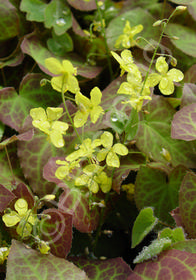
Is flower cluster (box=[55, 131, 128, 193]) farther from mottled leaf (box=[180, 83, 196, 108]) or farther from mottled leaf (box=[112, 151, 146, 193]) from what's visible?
mottled leaf (box=[180, 83, 196, 108])

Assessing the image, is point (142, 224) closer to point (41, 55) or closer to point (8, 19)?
point (41, 55)

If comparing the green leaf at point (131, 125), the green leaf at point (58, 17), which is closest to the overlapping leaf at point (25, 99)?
the green leaf at point (58, 17)

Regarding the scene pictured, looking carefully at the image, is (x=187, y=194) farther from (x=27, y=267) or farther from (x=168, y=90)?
(x=27, y=267)

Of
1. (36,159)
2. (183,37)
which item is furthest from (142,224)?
(183,37)

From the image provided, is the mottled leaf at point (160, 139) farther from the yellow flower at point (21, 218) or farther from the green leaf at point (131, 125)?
the yellow flower at point (21, 218)

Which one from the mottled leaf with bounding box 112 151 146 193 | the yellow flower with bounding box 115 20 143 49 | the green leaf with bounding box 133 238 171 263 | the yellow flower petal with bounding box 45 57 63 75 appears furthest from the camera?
the yellow flower with bounding box 115 20 143 49

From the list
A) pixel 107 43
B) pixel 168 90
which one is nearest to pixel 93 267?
pixel 168 90

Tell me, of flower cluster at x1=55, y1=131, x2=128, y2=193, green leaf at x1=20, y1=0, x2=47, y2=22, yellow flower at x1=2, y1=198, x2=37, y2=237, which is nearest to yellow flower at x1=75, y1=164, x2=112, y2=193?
flower cluster at x1=55, y1=131, x2=128, y2=193
